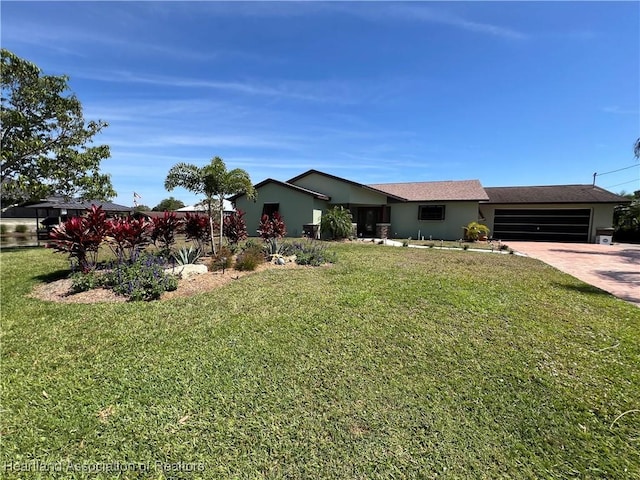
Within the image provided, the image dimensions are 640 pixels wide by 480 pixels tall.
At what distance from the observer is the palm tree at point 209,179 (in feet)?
33.1

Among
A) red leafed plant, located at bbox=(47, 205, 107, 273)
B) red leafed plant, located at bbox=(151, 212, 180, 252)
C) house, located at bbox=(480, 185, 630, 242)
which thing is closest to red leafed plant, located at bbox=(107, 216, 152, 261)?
red leafed plant, located at bbox=(47, 205, 107, 273)

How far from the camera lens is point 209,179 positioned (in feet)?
33.3

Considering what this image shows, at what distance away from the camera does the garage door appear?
2048 centimetres

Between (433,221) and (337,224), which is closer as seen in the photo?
(337,224)

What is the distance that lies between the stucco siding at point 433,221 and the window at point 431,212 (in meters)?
0.22

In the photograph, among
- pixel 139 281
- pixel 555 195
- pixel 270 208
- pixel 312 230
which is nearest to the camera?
pixel 139 281

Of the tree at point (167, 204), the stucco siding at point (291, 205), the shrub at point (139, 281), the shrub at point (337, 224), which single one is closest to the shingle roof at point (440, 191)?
the shrub at point (337, 224)

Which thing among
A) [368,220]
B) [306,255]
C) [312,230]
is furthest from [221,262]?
[368,220]

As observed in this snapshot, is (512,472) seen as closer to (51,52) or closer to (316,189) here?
(51,52)

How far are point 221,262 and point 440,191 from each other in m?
18.3

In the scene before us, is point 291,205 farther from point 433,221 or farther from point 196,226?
point 433,221

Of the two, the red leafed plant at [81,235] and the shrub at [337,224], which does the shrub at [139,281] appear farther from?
the shrub at [337,224]

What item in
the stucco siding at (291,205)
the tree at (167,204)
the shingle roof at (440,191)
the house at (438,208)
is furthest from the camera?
the tree at (167,204)

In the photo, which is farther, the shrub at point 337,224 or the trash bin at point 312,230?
the trash bin at point 312,230
